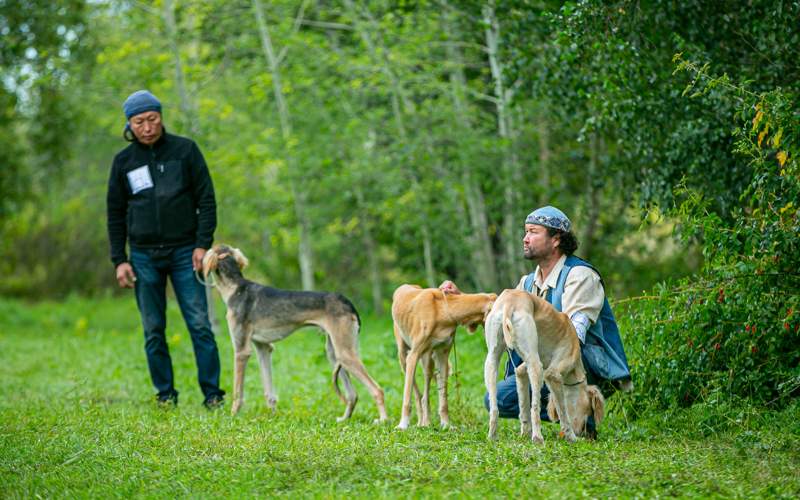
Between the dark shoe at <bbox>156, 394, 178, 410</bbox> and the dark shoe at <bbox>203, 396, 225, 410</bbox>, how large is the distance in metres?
0.30

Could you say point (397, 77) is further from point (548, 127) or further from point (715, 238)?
point (715, 238)

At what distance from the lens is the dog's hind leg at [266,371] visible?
991cm

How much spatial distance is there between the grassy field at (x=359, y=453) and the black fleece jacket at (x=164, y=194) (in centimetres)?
165

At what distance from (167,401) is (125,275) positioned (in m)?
1.28

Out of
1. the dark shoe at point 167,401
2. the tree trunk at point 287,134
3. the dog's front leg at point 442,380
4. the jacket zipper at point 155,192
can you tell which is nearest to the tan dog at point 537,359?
the dog's front leg at point 442,380

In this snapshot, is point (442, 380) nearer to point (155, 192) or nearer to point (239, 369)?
point (239, 369)

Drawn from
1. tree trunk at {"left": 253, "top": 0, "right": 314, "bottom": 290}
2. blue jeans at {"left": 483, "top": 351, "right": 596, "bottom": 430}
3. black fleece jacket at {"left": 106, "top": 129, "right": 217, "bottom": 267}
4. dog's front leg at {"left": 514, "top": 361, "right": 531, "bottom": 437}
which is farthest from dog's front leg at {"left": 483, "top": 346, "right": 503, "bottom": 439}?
tree trunk at {"left": 253, "top": 0, "right": 314, "bottom": 290}

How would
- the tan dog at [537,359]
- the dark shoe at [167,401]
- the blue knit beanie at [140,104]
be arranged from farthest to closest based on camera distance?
the blue knit beanie at [140,104] → the dark shoe at [167,401] → the tan dog at [537,359]

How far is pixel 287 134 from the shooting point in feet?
62.9

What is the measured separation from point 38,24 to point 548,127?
11143 mm

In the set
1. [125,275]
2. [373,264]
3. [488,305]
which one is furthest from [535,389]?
[373,264]

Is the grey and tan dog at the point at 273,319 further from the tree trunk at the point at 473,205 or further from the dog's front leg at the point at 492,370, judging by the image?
the tree trunk at the point at 473,205

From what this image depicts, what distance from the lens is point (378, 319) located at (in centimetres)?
2200

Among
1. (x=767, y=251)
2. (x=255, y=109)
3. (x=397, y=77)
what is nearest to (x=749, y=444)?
(x=767, y=251)
